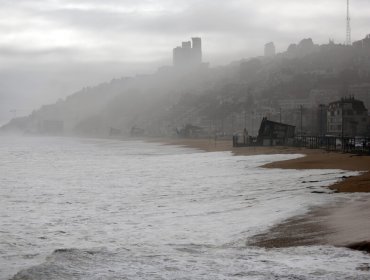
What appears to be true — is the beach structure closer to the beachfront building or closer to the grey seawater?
the beachfront building

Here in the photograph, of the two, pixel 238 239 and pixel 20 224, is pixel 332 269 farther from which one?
pixel 20 224

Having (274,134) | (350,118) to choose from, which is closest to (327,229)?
(274,134)

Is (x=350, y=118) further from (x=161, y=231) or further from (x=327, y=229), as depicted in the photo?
(x=161, y=231)

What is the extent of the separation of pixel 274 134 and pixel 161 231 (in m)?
70.6

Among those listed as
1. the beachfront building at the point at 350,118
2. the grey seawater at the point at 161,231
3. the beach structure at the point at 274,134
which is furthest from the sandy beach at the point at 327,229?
the beachfront building at the point at 350,118

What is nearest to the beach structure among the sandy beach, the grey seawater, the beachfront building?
the beachfront building

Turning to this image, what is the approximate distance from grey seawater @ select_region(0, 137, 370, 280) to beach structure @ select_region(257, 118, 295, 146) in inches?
2105

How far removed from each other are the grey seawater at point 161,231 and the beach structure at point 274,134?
5346 cm

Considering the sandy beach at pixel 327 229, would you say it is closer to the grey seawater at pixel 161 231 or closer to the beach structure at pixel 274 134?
the grey seawater at pixel 161 231

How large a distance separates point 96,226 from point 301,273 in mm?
8494

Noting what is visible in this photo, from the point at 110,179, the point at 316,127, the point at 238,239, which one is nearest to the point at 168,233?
the point at 238,239

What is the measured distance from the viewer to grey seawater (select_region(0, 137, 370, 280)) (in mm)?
10828

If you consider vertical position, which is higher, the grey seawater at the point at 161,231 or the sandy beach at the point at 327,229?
→ the sandy beach at the point at 327,229

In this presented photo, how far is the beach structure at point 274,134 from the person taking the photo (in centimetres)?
8300
